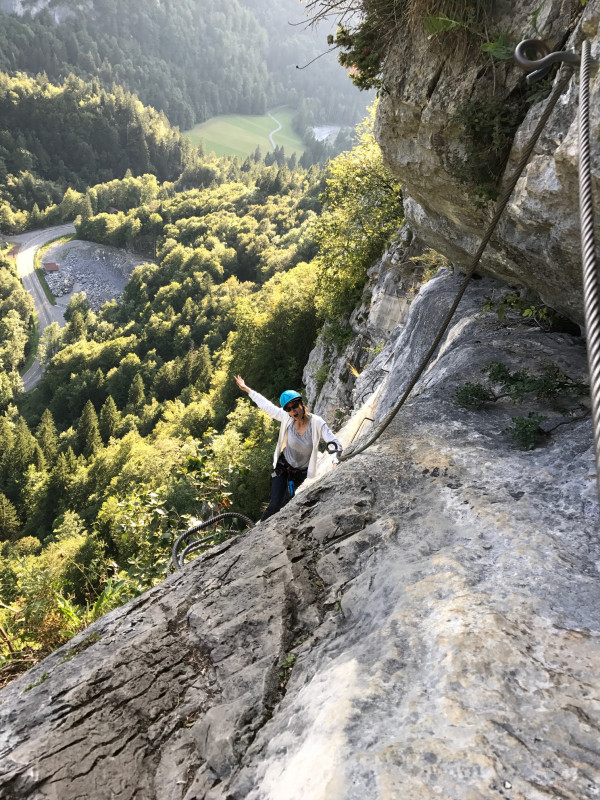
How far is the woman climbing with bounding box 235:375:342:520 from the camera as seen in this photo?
652cm

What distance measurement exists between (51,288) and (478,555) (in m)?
138

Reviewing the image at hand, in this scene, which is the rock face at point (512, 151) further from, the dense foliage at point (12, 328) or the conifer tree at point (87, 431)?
the dense foliage at point (12, 328)

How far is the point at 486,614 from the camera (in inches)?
131

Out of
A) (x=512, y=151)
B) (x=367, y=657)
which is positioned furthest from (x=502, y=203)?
(x=367, y=657)

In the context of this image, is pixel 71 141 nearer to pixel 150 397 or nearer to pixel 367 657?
pixel 150 397

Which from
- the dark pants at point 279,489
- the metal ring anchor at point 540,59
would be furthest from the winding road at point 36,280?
the metal ring anchor at point 540,59

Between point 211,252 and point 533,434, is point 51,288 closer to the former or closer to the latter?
point 211,252

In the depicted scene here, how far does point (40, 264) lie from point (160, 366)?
67599 mm

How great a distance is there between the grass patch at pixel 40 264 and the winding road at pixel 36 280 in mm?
760

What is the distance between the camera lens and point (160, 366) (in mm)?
85750

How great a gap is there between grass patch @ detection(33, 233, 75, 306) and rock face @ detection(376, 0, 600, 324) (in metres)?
128

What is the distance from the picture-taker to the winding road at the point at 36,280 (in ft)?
337

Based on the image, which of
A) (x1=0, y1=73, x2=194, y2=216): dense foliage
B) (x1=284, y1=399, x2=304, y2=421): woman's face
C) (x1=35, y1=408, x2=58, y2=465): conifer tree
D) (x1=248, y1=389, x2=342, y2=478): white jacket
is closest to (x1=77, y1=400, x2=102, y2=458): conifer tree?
(x1=35, y1=408, x2=58, y2=465): conifer tree

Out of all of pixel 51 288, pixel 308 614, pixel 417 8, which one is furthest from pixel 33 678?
pixel 51 288
